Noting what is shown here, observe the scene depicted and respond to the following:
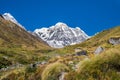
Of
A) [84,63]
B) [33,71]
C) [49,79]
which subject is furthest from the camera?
[33,71]

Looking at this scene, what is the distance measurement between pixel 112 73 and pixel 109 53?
1844mm

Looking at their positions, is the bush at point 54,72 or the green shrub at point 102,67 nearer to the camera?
the green shrub at point 102,67

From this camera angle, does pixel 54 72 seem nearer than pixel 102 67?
No

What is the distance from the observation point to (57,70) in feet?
88.6

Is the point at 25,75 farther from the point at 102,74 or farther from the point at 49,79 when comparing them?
the point at 102,74

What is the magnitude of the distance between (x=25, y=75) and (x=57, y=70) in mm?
9471

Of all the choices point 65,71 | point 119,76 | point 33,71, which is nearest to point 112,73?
point 119,76

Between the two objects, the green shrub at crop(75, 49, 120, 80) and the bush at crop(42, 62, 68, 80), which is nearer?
the green shrub at crop(75, 49, 120, 80)

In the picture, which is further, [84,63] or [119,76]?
[84,63]

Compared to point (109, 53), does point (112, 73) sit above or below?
below

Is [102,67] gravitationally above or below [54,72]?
below

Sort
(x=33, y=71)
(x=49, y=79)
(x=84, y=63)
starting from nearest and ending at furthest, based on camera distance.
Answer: (x=84, y=63) < (x=49, y=79) < (x=33, y=71)

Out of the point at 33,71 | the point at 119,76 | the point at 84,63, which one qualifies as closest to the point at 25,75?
the point at 33,71

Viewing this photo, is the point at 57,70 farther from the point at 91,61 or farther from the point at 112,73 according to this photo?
the point at 112,73
